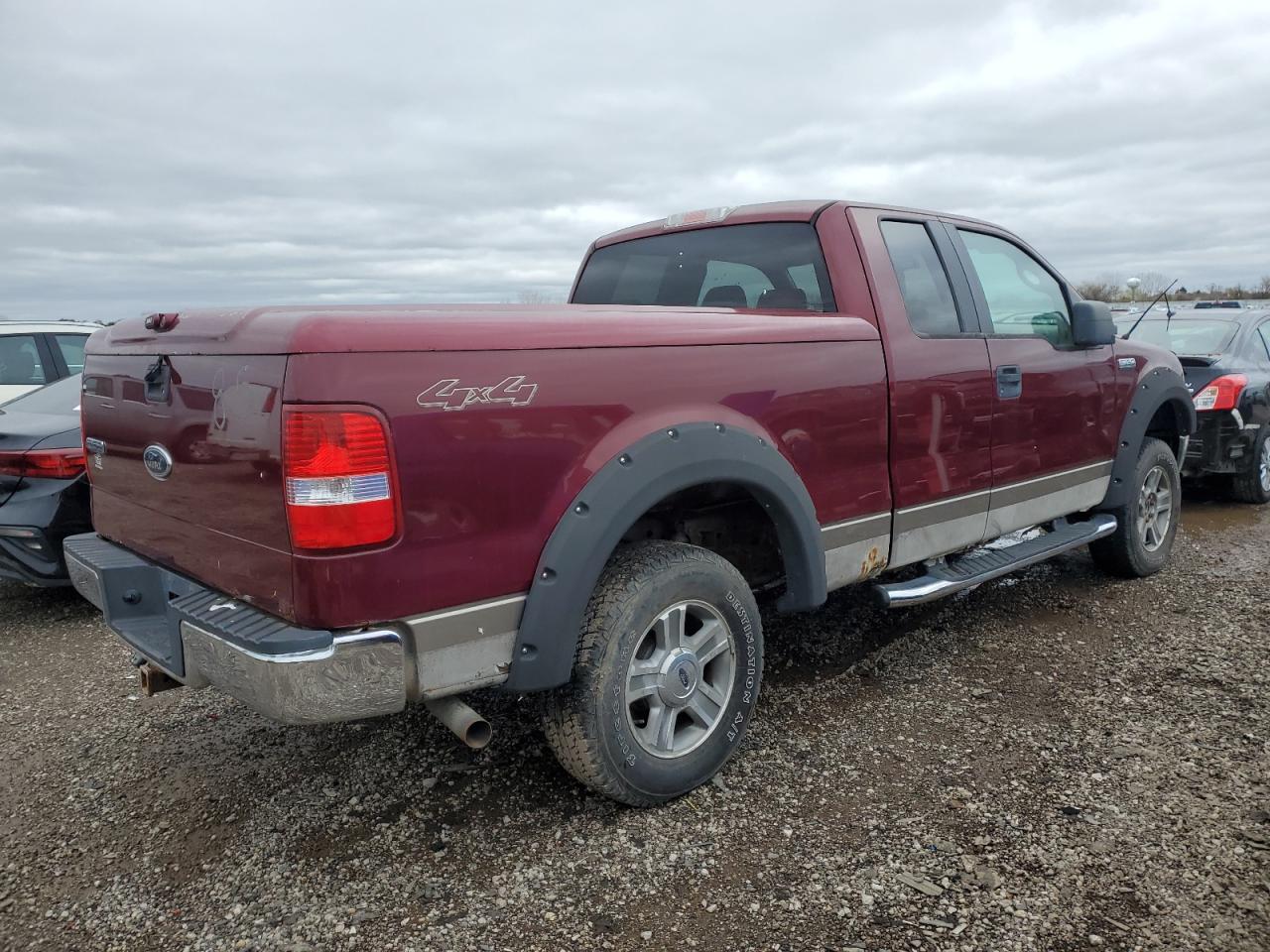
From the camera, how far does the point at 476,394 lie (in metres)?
2.21


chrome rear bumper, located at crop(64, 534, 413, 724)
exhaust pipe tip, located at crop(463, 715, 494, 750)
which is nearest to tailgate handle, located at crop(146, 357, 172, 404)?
chrome rear bumper, located at crop(64, 534, 413, 724)

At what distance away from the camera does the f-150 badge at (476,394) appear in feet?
7.04

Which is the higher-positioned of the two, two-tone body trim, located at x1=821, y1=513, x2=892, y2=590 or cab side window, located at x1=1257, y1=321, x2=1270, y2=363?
cab side window, located at x1=1257, y1=321, x2=1270, y2=363

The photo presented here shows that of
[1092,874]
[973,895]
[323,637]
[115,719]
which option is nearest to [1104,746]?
[1092,874]

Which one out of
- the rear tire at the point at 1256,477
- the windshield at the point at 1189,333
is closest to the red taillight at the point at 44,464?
the windshield at the point at 1189,333

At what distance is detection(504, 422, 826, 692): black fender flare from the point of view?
239cm

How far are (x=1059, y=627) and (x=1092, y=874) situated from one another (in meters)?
2.19

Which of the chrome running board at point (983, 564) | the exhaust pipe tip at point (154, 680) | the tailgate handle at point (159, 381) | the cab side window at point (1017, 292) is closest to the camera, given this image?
the tailgate handle at point (159, 381)

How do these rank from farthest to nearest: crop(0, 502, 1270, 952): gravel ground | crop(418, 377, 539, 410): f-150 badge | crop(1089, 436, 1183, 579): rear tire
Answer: crop(1089, 436, 1183, 579): rear tire, crop(0, 502, 1270, 952): gravel ground, crop(418, 377, 539, 410): f-150 badge

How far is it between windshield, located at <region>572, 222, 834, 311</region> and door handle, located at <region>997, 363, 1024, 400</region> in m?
0.96

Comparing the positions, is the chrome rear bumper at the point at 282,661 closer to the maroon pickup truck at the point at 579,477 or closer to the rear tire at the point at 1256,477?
the maroon pickup truck at the point at 579,477

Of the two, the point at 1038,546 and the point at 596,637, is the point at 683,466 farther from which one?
the point at 1038,546

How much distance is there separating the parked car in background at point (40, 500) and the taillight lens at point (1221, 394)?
763 cm

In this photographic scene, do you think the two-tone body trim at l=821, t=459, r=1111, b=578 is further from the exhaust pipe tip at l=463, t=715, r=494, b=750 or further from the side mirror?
the exhaust pipe tip at l=463, t=715, r=494, b=750
